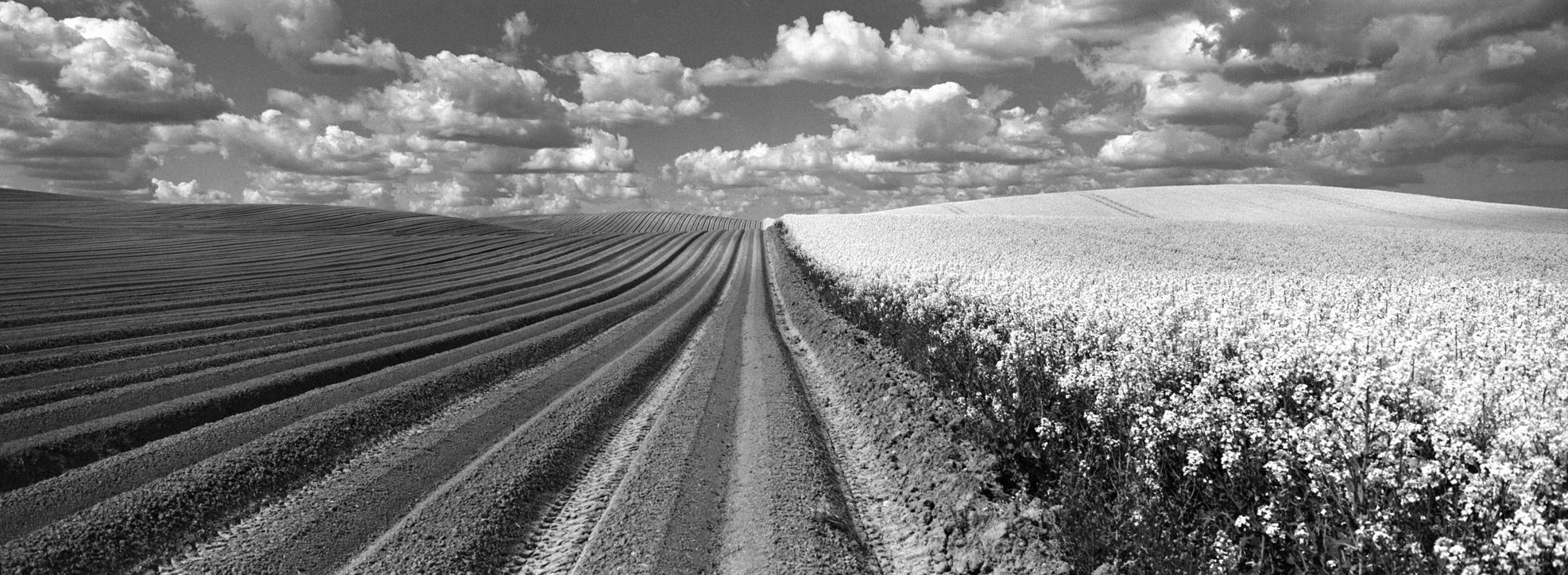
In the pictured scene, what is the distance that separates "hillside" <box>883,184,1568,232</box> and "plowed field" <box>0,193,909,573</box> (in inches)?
2075

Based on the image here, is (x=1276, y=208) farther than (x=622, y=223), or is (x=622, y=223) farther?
(x=622, y=223)

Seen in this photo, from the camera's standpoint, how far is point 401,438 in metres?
10.5

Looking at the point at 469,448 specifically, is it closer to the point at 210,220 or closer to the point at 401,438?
the point at 401,438

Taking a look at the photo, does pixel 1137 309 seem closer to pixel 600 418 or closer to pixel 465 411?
pixel 600 418

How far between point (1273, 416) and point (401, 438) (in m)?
10.1

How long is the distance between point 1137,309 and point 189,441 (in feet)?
43.0

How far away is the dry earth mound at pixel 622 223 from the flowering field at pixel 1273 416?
10534 centimetres

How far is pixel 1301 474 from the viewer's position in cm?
584

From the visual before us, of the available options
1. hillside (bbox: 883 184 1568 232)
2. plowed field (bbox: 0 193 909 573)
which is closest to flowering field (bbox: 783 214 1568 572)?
plowed field (bbox: 0 193 909 573)

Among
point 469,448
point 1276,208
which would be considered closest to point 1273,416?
point 469,448

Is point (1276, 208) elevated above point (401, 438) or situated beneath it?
elevated above

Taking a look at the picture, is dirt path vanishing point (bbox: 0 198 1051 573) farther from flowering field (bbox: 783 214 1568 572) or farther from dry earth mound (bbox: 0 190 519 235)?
dry earth mound (bbox: 0 190 519 235)

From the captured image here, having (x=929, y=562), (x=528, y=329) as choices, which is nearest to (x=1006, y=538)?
(x=929, y=562)

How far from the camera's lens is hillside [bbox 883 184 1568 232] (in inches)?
2511
